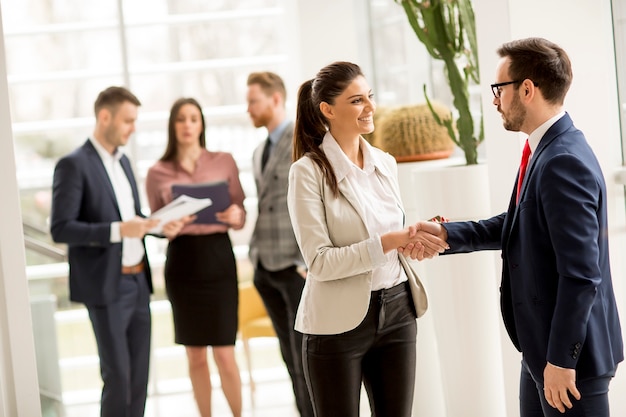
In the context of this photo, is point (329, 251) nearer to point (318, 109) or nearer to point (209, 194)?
point (318, 109)

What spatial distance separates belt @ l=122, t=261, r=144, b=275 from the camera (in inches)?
179

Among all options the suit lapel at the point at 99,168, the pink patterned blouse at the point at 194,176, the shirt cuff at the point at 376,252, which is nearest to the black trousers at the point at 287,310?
the pink patterned blouse at the point at 194,176

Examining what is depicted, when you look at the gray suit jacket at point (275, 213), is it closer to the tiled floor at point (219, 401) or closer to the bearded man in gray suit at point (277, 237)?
the bearded man in gray suit at point (277, 237)

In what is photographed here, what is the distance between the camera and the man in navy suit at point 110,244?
4.41m

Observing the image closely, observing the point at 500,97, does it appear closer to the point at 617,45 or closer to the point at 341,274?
the point at 341,274

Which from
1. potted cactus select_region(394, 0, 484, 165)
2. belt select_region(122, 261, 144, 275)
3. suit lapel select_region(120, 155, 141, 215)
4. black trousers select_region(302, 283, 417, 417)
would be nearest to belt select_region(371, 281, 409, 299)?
black trousers select_region(302, 283, 417, 417)

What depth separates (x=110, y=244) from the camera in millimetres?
4453

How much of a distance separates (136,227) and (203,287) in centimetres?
49

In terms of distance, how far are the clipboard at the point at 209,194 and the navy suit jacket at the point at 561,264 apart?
241 cm

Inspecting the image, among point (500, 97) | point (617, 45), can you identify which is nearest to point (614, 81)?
point (617, 45)

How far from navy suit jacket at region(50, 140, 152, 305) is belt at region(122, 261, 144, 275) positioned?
1.5 inches

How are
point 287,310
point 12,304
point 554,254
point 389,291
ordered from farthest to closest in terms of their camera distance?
point 287,310, point 12,304, point 389,291, point 554,254

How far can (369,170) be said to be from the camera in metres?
2.85

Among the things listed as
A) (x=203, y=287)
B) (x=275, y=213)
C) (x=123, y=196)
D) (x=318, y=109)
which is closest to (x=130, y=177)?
(x=123, y=196)
